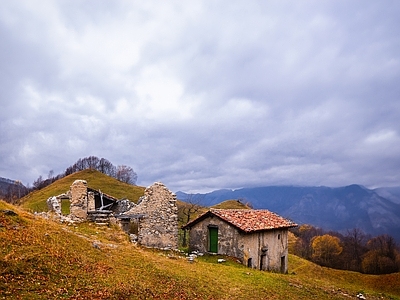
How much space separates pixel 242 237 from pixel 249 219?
12.6ft

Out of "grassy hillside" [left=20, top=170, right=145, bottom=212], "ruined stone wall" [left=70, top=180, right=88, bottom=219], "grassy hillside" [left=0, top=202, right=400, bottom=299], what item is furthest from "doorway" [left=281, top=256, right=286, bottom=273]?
"grassy hillside" [left=20, top=170, right=145, bottom=212]

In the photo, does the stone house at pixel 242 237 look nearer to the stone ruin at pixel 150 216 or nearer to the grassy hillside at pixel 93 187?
Result: the stone ruin at pixel 150 216

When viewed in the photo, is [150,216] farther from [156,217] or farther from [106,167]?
[106,167]

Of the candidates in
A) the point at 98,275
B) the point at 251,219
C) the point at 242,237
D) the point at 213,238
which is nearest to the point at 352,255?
the point at 251,219

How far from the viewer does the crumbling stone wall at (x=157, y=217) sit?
101ft

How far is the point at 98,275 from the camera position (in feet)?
50.3

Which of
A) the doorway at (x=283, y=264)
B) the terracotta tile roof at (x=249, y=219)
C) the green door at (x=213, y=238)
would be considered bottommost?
the doorway at (x=283, y=264)

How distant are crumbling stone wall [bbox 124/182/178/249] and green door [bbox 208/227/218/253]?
13.5ft

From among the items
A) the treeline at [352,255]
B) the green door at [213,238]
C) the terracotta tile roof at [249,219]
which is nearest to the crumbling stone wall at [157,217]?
the green door at [213,238]

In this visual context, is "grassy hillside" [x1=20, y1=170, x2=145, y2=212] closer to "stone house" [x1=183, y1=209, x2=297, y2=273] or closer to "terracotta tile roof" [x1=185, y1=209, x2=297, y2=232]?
"terracotta tile roof" [x1=185, y1=209, x2=297, y2=232]

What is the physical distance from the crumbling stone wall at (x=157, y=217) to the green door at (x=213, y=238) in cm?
410

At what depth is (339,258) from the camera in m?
89.2

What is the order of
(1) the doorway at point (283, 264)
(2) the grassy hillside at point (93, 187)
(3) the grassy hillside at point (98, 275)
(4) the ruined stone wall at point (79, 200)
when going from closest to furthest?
1. (3) the grassy hillside at point (98, 275)
2. (4) the ruined stone wall at point (79, 200)
3. (1) the doorway at point (283, 264)
4. (2) the grassy hillside at point (93, 187)

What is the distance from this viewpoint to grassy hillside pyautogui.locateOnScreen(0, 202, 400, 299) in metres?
13.1
